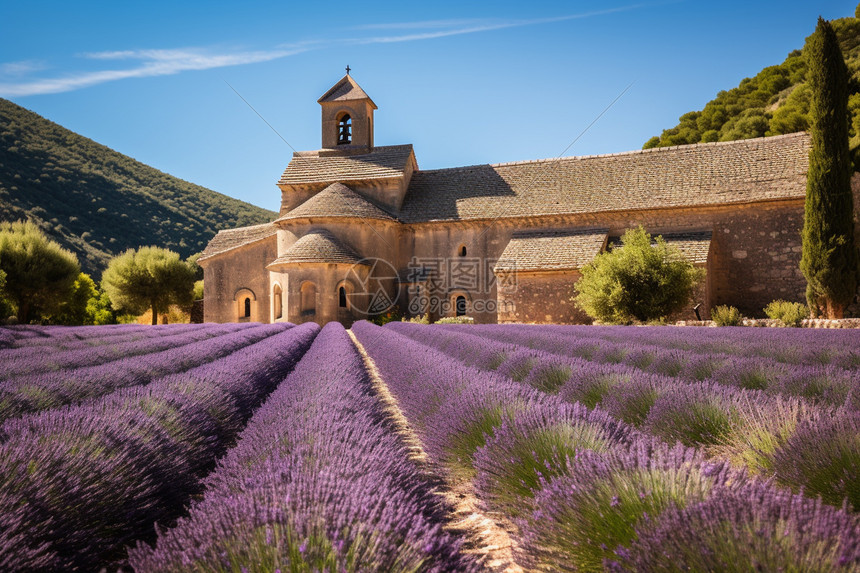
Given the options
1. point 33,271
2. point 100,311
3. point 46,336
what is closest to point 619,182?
point 46,336

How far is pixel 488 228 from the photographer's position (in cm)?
2402

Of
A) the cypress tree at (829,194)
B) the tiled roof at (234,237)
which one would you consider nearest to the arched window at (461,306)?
the tiled roof at (234,237)

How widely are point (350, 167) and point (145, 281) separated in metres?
14.8

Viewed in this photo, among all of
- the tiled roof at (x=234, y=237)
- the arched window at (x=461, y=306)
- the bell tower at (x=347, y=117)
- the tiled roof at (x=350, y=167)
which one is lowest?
the arched window at (x=461, y=306)

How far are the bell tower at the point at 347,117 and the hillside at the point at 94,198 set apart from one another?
93.1 feet

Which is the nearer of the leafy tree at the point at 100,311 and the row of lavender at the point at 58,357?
the row of lavender at the point at 58,357

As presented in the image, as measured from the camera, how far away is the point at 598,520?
1.80 m

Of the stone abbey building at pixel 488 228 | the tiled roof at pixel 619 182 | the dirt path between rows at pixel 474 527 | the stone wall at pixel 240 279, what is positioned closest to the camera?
the dirt path between rows at pixel 474 527

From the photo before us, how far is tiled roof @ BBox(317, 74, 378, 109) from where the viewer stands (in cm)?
2759

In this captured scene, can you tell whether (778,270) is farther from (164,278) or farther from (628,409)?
(164,278)

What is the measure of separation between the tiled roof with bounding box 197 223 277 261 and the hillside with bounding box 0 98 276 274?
870 inches

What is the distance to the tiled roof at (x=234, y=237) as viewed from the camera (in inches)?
1073

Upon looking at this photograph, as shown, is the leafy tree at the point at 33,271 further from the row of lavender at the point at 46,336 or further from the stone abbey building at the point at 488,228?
the row of lavender at the point at 46,336

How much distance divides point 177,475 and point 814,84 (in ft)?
72.4
